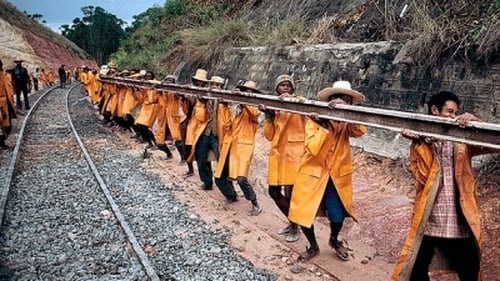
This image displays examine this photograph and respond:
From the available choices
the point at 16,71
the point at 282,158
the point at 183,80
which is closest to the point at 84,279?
the point at 282,158

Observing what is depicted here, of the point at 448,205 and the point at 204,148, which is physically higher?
the point at 448,205

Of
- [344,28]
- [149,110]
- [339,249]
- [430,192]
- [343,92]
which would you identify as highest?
[344,28]

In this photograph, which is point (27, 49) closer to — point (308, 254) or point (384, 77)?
point (384, 77)

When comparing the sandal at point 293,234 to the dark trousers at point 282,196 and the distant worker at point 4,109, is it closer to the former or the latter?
the dark trousers at point 282,196

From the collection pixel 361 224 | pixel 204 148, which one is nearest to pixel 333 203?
pixel 361 224

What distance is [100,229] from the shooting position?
5914mm

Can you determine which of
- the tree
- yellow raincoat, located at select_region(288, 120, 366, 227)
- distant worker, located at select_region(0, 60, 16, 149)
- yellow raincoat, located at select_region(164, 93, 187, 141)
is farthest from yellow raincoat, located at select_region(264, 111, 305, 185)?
the tree

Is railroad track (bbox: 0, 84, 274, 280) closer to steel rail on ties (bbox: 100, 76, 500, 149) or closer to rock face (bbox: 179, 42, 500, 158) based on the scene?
steel rail on ties (bbox: 100, 76, 500, 149)

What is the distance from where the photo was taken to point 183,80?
1762 centimetres

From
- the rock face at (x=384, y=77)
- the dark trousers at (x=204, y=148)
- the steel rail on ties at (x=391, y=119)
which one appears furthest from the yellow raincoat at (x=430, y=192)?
the dark trousers at (x=204, y=148)

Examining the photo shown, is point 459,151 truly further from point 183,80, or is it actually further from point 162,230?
point 183,80

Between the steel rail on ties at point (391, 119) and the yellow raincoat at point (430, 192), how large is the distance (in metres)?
0.13

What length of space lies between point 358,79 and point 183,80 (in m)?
10.1

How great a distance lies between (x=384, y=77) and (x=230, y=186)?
→ 317cm
